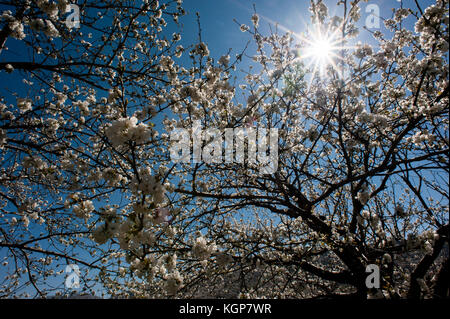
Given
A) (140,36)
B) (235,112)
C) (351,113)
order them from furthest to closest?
(140,36) → (351,113) → (235,112)

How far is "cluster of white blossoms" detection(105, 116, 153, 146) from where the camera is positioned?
2135 millimetres

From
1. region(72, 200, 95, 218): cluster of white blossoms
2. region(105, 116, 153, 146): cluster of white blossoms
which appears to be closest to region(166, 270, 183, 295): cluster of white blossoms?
region(72, 200, 95, 218): cluster of white blossoms

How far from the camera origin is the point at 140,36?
16.2ft

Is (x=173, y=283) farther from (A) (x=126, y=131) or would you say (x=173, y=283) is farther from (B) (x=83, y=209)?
(A) (x=126, y=131)

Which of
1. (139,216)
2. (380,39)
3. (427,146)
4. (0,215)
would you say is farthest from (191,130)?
(0,215)

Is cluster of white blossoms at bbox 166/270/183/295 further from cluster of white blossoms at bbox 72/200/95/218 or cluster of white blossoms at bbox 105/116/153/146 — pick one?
cluster of white blossoms at bbox 105/116/153/146

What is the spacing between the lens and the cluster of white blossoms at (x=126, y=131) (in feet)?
7.00

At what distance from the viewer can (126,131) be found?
214cm

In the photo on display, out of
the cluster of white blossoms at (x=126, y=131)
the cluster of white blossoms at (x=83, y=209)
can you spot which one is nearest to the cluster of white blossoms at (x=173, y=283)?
the cluster of white blossoms at (x=83, y=209)
